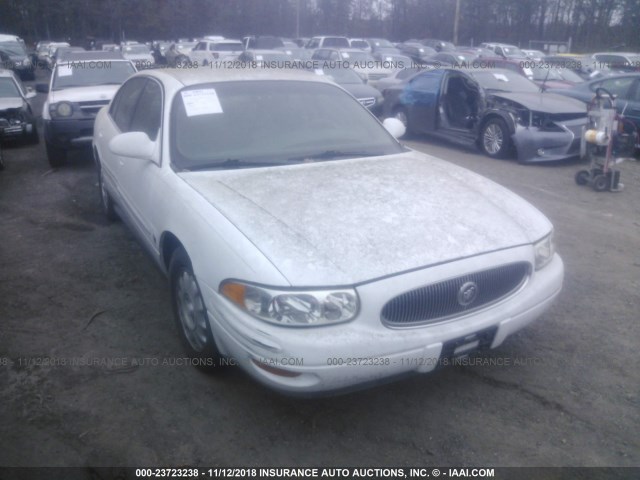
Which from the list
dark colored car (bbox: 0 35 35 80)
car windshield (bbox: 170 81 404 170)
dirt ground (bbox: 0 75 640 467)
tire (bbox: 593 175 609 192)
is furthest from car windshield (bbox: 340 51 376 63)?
dark colored car (bbox: 0 35 35 80)

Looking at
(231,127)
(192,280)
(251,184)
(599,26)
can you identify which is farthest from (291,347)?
(599,26)

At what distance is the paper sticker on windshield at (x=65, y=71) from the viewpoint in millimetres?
9375

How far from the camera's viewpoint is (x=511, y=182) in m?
7.88

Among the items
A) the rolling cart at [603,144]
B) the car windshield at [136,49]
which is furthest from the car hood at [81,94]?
the car windshield at [136,49]

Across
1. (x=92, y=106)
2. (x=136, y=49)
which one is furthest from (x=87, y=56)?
(x=136, y=49)

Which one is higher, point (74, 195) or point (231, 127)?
point (231, 127)

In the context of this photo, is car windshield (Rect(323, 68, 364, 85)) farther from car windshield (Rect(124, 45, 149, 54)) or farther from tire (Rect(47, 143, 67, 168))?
car windshield (Rect(124, 45, 149, 54))

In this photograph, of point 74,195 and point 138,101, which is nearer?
point 138,101

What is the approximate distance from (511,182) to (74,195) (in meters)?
5.85

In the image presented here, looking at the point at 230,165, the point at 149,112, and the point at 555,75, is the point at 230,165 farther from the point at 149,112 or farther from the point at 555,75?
the point at 555,75

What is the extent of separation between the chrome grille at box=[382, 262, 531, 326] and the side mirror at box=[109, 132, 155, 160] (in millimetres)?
2042

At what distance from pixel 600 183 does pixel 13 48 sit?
29796mm

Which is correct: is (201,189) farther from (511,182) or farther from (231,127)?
(511,182)

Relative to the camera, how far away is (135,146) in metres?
3.68
